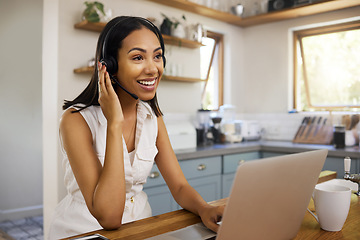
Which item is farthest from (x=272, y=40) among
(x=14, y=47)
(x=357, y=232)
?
(x=357, y=232)

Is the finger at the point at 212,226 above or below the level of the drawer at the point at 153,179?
above

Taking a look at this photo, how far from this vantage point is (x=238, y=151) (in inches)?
123

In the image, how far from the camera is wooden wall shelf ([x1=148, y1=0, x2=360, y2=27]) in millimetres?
3318

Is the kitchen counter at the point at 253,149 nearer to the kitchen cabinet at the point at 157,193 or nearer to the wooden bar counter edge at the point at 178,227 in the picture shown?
the kitchen cabinet at the point at 157,193

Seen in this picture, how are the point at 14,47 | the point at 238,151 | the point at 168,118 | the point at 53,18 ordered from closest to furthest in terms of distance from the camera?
the point at 53,18
the point at 238,151
the point at 168,118
the point at 14,47

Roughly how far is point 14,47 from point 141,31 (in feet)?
10.00

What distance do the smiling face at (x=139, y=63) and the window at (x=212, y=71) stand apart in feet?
9.04

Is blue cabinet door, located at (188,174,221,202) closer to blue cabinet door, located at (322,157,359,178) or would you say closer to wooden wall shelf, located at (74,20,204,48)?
blue cabinet door, located at (322,157,359,178)

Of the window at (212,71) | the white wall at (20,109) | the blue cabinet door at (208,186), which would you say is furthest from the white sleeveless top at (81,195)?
the white wall at (20,109)

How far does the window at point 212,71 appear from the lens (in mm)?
4027

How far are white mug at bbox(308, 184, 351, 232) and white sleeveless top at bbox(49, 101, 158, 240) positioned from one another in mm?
672

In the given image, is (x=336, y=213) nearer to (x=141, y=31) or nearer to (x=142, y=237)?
(x=142, y=237)

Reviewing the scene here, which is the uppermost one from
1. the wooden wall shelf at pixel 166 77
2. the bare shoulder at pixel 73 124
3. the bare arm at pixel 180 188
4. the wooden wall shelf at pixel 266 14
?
the wooden wall shelf at pixel 266 14

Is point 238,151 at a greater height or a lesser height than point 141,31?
lesser
